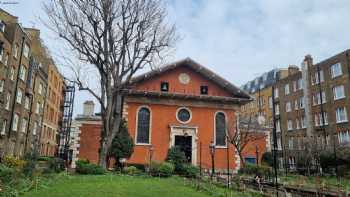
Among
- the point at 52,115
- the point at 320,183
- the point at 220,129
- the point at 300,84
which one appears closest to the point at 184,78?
the point at 220,129

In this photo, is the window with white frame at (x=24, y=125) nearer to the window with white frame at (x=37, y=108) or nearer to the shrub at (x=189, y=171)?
the window with white frame at (x=37, y=108)

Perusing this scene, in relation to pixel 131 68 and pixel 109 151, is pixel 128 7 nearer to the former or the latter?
pixel 131 68

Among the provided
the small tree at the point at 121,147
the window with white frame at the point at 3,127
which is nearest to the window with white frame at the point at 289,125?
the small tree at the point at 121,147

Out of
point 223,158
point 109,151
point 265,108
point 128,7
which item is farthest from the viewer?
point 265,108

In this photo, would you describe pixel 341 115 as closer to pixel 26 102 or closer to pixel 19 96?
pixel 19 96

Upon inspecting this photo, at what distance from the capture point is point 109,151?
23.7 metres

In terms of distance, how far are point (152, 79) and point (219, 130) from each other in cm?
770

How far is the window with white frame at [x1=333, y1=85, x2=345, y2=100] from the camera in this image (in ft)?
119

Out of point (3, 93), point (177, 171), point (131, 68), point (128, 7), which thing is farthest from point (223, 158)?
point (3, 93)

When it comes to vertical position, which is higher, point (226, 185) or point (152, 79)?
point (152, 79)

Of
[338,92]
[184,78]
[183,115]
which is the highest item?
[338,92]

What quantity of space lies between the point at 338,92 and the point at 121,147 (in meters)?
27.1

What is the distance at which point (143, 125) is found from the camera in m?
27.3

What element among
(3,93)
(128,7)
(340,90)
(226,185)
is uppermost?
(128,7)
